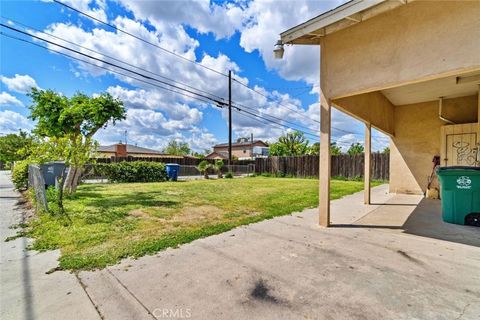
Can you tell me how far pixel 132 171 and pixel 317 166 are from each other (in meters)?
12.6

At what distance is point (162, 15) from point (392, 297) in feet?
33.2

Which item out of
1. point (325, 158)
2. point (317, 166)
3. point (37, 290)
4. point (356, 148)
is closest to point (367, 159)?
point (325, 158)

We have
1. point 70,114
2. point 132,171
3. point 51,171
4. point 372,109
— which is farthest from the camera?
point 132,171

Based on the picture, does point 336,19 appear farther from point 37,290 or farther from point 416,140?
Answer: point 416,140

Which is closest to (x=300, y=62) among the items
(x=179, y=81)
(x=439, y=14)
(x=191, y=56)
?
(x=191, y=56)

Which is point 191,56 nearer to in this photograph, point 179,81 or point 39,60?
point 179,81

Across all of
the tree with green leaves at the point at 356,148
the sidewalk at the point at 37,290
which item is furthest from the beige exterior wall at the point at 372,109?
the tree with green leaves at the point at 356,148

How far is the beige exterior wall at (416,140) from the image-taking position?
A: 7285 mm

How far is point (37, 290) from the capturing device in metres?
2.22

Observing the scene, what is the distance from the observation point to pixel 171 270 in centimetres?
264

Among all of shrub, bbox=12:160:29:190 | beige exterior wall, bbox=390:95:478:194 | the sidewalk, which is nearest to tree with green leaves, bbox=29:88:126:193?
shrub, bbox=12:160:29:190

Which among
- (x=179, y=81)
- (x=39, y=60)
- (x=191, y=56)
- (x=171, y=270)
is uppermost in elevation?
(x=191, y=56)

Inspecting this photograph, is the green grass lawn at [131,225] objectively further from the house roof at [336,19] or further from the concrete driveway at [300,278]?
the house roof at [336,19]

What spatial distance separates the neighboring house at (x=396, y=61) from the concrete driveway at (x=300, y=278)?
1399mm
